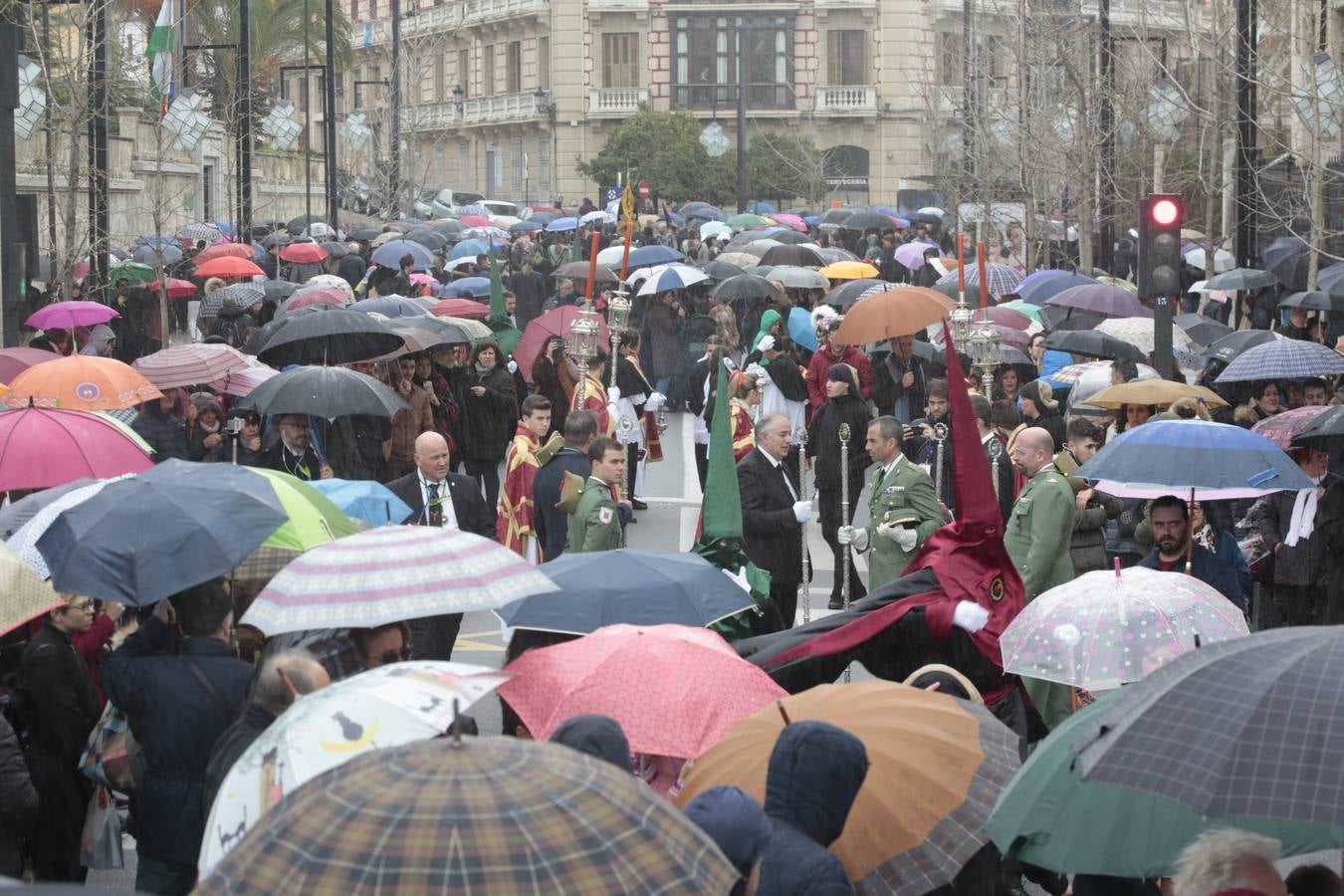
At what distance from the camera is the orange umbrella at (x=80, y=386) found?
37.8 feet

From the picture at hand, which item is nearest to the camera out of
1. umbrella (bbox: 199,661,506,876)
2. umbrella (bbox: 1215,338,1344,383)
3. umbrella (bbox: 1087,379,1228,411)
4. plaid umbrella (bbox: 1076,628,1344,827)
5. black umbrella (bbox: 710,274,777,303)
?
plaid umbrella (bbox: 1076,628,1344,827)

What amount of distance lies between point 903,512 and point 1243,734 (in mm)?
6508

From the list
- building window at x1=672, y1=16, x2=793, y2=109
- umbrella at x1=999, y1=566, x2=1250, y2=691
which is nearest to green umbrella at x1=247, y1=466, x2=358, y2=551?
umbrella at x1=999, y1=566, x2=1250, y2=691

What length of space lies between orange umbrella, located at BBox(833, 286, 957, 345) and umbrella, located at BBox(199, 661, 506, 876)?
38.4 ft

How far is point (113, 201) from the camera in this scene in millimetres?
38469

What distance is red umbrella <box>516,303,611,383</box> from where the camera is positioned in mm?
18203

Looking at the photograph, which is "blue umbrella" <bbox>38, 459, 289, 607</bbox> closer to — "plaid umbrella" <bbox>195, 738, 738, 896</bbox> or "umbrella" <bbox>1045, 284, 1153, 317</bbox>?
"plaid umbrella" <bbox>195, 738, 738, 896</bbox>

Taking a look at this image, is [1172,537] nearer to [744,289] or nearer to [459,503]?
[459,503]

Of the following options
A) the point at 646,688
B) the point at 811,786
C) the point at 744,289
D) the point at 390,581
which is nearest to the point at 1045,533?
the point at 646,688

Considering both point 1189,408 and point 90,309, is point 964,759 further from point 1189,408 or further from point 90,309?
point 90,309

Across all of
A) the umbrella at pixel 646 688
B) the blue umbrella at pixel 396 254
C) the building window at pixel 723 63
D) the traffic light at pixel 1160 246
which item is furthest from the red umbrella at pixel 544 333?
the building window at pixel 723 63

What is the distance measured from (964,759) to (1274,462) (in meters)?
4.57

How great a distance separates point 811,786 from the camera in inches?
182

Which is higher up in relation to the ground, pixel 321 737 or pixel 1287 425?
pixel 1287 425
